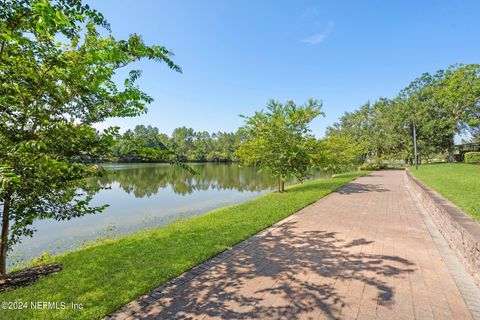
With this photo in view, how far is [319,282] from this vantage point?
4.02 meters

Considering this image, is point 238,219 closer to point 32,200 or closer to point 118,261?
point 118,261

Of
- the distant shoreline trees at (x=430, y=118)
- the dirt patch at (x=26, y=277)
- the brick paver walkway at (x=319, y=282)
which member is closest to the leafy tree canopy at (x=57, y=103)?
the dirt patch at (x=26, y=277)

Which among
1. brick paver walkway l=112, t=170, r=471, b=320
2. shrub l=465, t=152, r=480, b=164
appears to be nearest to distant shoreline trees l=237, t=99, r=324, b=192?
brick paver walkway l=112, t=170, r=471, b=320

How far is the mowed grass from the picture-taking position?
3.53m

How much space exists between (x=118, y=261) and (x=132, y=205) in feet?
32.7

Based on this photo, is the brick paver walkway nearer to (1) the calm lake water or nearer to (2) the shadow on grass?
(2) the shadow on grass

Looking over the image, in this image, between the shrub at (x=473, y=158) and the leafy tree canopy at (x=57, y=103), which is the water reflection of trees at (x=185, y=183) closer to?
the leafy tree canopy at (x=57, y=103)

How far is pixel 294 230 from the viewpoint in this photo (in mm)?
6926

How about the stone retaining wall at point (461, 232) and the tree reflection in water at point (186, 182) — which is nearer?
the stone retaining wall at point (461, 232)

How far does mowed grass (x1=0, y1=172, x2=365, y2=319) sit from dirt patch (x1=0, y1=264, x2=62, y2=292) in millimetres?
230

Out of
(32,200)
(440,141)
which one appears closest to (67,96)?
(32,200)

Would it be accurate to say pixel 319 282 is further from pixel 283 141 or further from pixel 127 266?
pixel 283 141

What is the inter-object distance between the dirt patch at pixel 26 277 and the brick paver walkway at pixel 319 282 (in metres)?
2.42

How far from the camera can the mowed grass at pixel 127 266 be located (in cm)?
353
